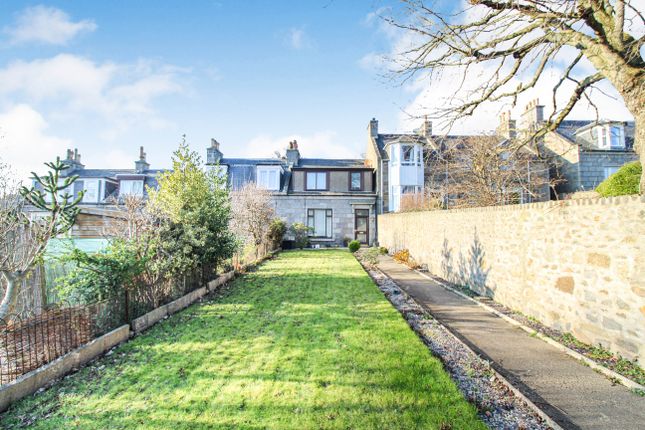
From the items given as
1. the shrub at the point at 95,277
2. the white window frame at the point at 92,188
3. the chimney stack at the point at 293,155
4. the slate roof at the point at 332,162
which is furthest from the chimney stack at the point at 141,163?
the shrub at the point at 95,277

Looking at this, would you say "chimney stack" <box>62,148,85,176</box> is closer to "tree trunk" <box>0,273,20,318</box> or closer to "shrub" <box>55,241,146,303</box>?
"shrub" <box>55,241,146,303</box>

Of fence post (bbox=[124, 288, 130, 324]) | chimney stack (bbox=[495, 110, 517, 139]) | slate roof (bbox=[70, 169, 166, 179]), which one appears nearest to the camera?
fence post (bbox=[124, 288, 130, 324])

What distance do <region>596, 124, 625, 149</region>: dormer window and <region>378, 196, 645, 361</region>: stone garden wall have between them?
2157 cm

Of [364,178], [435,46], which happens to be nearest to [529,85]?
[435,46]

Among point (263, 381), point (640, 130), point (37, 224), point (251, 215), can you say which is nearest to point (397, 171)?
point (251, 215)

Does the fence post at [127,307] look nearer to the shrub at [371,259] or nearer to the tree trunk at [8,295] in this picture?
the tree trunk at [8,295]

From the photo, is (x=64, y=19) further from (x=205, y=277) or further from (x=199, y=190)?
(x=205, y=277)

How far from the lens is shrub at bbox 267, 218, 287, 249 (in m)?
20.7

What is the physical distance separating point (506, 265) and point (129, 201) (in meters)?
9.94

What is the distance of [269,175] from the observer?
2756 centimetres

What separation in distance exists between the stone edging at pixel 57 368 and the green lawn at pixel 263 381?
178 millimetres

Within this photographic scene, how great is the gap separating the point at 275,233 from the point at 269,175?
25.4 ft

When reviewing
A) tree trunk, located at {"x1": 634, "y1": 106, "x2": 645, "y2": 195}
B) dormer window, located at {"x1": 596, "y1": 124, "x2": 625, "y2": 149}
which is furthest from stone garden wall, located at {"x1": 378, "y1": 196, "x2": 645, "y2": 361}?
dormer window, located at {"x1": 596, "y1": 124, "x2": 625, "y2": 149}

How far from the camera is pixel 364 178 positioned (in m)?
27.7
